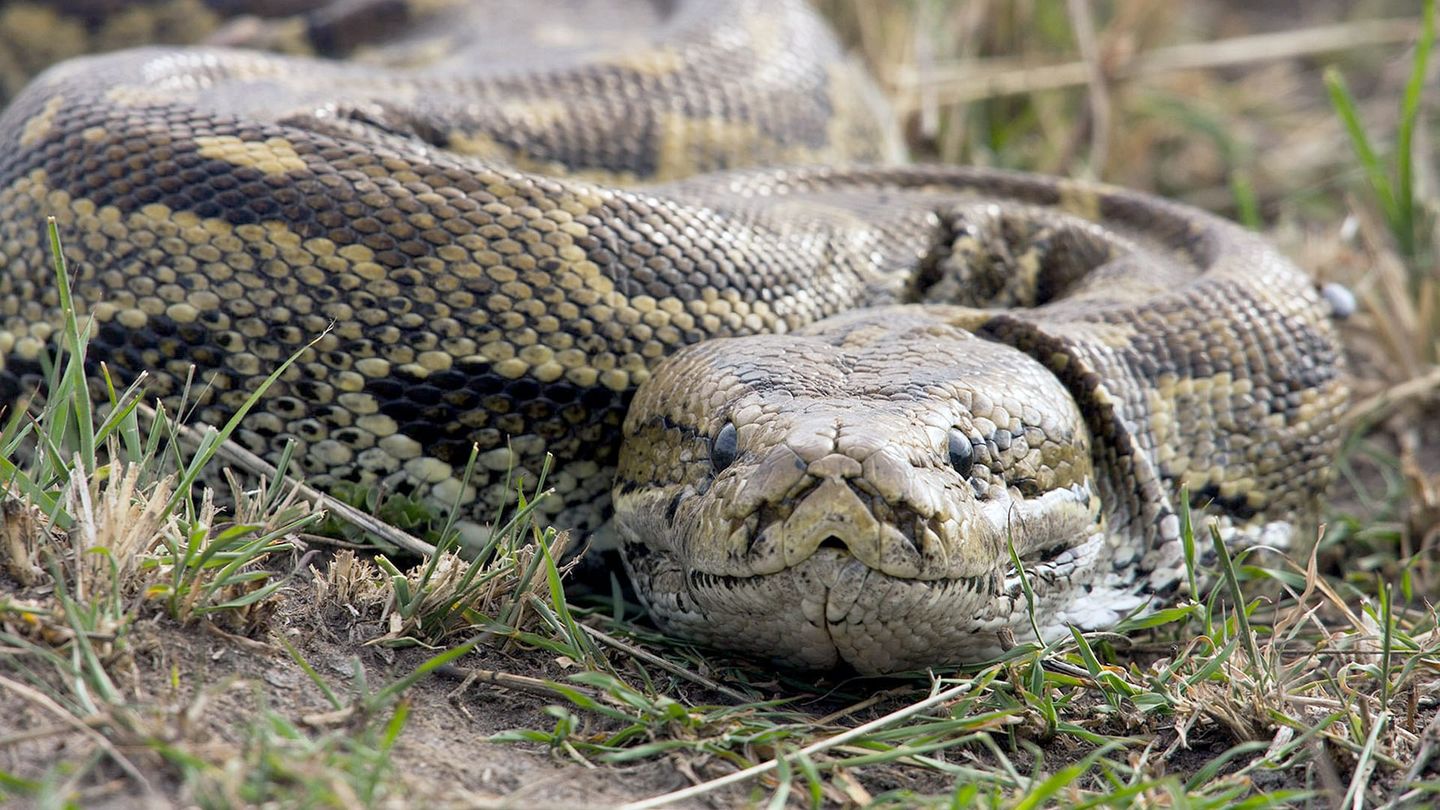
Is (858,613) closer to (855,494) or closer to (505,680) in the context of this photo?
(855,494)

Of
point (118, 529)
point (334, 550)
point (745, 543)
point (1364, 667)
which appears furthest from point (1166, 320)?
point (118, 529)


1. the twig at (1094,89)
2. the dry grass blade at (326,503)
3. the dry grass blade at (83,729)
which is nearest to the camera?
the dry grass blade at (83,729)

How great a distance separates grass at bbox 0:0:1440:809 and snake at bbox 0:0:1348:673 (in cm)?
18

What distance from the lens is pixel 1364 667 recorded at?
361 cm

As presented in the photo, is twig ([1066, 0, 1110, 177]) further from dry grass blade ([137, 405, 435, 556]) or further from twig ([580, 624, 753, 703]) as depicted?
dry grass blade ([137, 405, 435, 556])

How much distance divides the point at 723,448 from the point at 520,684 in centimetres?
76

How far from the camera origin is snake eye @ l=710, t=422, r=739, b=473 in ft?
11.4

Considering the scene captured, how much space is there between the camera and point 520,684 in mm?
3340

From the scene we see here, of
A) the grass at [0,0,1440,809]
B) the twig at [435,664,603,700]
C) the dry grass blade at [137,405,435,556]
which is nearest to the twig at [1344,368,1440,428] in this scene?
the grass at [0,0,1440,809]

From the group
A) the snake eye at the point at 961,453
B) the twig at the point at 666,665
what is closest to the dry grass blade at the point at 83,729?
the twig at the point at 666,665

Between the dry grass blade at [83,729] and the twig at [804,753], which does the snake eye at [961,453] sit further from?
the dry grass blade at [83,729]

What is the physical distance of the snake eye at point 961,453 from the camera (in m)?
3.49

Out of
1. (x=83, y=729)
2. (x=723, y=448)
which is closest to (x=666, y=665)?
(x=723, y=448)

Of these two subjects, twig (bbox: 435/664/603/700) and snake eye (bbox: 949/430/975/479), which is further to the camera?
snake eye (bbox: 949/430/975/479)
